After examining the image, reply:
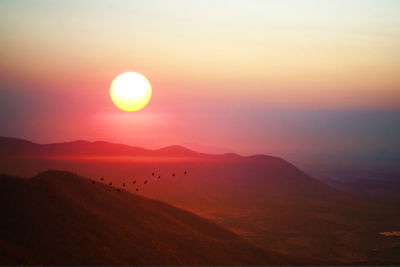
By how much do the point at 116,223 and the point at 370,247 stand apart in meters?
93.8

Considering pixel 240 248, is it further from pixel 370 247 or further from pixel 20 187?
pixel 370 247

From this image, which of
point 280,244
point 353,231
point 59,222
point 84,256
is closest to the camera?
point 84,256

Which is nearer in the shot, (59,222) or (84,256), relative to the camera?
(84,256)

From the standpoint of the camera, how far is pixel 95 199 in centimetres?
7075

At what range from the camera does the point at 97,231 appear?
57.9 m

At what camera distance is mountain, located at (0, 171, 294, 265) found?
50.3m

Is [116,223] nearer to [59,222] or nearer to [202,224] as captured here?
[59,222]

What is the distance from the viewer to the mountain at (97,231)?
50344 millimetres

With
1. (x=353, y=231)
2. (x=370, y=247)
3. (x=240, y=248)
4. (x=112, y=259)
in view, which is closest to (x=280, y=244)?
(x=370, y=247)

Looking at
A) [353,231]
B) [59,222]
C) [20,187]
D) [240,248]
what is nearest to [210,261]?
[240,248]

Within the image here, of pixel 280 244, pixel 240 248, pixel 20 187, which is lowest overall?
pixel 280 244

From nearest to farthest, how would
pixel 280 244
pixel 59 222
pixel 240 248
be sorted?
pixel 59 222, pixel 240 248, pixel 280 244

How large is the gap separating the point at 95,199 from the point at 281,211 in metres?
136

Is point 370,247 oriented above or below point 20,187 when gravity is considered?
below
